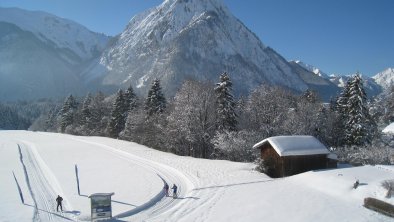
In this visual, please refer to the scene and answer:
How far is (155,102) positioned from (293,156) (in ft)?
110

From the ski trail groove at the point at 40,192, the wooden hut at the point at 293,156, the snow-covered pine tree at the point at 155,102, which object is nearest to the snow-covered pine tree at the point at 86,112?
the snow-covered pine tree at the point at 155,102

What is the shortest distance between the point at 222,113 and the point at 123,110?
99.8ft

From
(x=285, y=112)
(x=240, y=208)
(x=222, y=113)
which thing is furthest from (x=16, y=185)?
(x=285, y=112)

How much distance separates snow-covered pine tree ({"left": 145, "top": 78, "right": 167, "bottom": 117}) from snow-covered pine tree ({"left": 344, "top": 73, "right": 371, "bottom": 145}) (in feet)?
96.0

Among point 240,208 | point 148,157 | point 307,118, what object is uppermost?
point 307,118

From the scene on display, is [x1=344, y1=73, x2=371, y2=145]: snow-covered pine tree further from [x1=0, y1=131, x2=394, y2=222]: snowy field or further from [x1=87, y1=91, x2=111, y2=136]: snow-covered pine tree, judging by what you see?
[x1=87, y1=91, x2=111, y2=136]: snow-covered pine tree

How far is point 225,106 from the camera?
5094cm

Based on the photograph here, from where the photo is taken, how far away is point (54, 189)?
30938mm

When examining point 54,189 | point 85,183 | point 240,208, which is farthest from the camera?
point 85,183

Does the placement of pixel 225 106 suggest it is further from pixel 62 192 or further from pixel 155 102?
pixel 62 192

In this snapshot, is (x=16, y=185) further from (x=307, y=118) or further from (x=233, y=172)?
(x=307, y=118)

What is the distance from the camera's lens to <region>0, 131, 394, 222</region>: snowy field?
76.4ft

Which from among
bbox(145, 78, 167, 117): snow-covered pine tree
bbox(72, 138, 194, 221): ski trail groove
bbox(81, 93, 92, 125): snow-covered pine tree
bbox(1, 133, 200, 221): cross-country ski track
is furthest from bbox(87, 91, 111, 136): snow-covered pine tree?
bbox(72, 138, 194, 221): ski trail groove

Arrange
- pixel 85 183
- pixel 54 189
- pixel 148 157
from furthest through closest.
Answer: pixel 148 157 → pixel 85 183 → pixel 54 189
